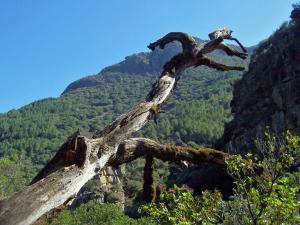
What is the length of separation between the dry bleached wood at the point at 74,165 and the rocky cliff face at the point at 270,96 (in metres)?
50.5

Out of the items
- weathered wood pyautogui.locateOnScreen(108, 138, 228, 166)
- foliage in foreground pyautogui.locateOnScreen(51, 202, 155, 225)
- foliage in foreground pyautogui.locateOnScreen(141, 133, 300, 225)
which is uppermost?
weathered wood pyautogui.locateOnScreen(108, 138, 228, 166)

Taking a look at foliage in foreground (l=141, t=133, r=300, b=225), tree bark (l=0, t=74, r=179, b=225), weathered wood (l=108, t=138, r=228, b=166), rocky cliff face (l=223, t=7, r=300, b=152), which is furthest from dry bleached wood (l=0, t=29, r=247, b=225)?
rocky cliff face (l=223, t=7, r=300, b=152)

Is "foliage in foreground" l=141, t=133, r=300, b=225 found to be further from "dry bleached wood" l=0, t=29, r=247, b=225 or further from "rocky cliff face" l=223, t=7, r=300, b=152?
"rocky cliff face" l=223, t=7, r=300, b=152

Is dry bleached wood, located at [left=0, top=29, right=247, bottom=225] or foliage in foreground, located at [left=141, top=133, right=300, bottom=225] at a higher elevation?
dry bleached wood, located at [left=0, top=29, right=247, bottom=225]

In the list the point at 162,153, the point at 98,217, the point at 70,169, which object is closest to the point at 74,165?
the point at 70,169

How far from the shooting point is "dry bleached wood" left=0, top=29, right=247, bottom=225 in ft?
10.8

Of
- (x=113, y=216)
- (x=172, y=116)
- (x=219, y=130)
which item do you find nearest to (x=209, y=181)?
(x=113, y=216)

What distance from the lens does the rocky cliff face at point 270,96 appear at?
57.9 m

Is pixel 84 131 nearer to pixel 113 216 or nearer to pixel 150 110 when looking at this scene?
pixel 150 110

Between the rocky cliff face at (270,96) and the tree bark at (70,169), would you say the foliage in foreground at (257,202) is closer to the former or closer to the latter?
the tree bark at (70,169)

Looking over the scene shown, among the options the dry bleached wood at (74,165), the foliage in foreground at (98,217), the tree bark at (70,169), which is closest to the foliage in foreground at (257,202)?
the dry bleached wood at (74,165)

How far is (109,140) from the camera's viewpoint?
178 inches

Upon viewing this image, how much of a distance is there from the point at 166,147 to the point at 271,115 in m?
57.2

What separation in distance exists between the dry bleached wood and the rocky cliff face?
50.5m
